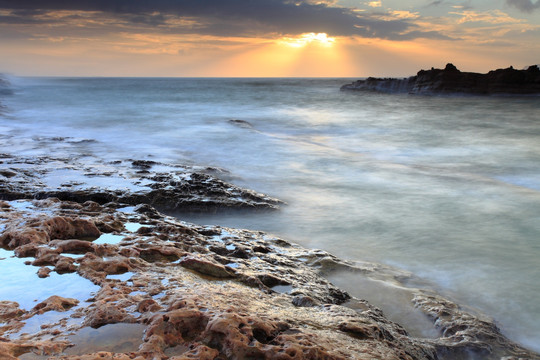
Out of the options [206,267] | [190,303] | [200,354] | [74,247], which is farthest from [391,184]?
[200,354]

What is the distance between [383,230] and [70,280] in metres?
3.71

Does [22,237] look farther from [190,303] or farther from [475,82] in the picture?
[475,82]

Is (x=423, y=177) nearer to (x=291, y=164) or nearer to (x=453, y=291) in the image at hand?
(x=291, y=164)

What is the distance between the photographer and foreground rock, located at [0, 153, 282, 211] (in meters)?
4.84

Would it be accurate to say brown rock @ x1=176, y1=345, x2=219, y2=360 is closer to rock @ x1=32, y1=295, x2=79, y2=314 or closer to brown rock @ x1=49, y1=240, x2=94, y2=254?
rock @ x1=32, y1=295, x2=79, y2=314

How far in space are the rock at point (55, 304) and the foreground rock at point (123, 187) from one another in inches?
111

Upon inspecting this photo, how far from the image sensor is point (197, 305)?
2088 mm

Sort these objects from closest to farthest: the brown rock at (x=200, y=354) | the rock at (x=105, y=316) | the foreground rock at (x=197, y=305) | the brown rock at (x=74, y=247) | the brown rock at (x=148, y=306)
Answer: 1. the brown rock at (x=200, y=354)
2. the foreground rock at (x=197, y=305)
3. the rock at (x=105, y=316)
4. the brown rock at (x=148, y=306)
5. the brown rock at (x=74, y=247)

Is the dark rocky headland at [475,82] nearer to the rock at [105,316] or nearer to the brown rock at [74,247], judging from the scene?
the brown rock at [74,247]

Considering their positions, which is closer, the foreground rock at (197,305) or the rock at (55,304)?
the foreground rock at (197,305)

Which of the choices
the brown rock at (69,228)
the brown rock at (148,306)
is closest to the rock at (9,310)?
the brown rock at (148,306)

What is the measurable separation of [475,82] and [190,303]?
38.0m

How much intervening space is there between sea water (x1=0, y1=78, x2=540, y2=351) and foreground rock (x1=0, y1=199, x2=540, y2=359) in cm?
84

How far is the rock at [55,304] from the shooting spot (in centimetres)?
203
